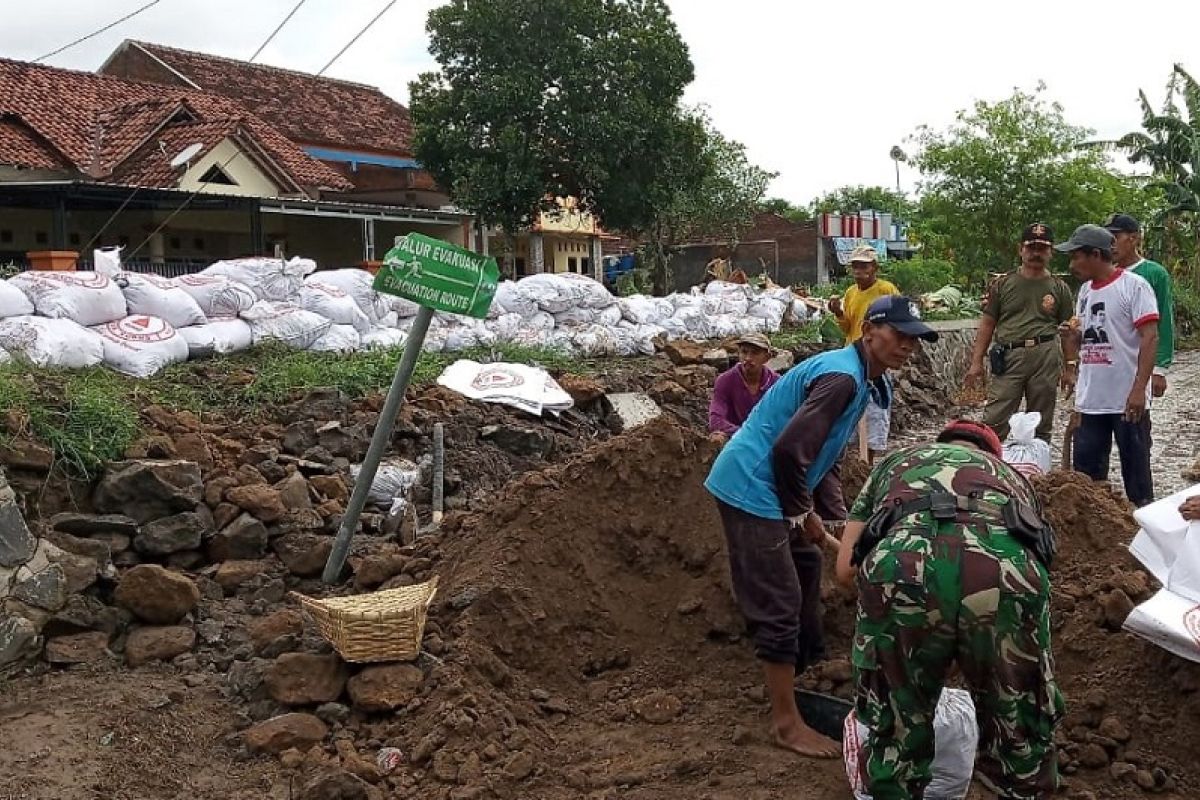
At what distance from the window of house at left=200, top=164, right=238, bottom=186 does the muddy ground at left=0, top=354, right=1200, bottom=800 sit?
48.7 feet

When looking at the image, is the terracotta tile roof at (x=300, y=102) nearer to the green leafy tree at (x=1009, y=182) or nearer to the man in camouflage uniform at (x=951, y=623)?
the green leafy tree at (x=1009, y=182)

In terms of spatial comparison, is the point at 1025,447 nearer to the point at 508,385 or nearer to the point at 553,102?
the point at 508,385

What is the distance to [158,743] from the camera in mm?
3836

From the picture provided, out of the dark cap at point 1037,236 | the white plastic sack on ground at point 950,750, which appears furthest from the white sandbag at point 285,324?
the white plastic sack on ground at point 950,750

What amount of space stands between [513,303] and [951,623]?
8.89m

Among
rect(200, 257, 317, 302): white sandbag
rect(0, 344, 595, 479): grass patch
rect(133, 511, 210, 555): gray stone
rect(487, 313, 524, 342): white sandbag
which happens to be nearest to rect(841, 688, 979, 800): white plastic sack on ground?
rect(133, 511, 210, 555): gray stone

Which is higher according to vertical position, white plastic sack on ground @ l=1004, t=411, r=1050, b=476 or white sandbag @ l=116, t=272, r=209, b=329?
white sandbag @ l=116, t=272, r=209, b=329

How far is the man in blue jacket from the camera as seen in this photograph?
9.84ft

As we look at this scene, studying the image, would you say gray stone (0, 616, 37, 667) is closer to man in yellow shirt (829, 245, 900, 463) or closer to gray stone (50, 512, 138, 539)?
gray stone (50, 512, 138, 539)

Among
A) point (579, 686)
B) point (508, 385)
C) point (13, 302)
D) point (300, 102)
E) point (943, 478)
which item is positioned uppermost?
point (300, 102)

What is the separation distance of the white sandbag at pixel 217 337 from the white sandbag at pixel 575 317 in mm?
3777

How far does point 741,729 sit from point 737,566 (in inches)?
22.6

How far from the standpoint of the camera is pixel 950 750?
2.82 m

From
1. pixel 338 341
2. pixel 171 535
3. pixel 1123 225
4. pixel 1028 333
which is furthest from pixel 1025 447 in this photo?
pixel 338 341
